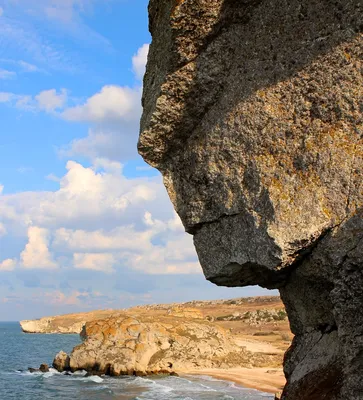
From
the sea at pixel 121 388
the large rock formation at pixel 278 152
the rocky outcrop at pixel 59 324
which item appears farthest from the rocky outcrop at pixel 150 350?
the rocky outcrop at pixel 59 324

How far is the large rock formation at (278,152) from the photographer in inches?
380

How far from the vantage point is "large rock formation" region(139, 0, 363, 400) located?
964 centimetres

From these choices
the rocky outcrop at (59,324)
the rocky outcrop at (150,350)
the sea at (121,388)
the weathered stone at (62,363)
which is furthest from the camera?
the rocky outcrop at (59,324)

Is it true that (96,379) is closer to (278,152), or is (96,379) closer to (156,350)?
(156,350)

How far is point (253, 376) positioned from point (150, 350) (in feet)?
32.8

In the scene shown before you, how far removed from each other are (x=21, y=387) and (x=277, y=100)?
42835mm

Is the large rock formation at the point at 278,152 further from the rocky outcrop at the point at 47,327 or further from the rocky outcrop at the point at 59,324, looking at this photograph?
the rocky outcrop at the point at 47,327

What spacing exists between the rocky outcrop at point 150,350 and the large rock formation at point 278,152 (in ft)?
120

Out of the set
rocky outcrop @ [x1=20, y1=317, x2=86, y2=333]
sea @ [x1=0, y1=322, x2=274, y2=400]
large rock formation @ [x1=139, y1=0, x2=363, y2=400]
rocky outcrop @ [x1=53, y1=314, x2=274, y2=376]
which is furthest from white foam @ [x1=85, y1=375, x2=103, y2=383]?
rocky outcrop @ [x1=20, y1=317, x2=86, y2=333]

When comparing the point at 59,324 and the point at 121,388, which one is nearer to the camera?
the point at 121,388

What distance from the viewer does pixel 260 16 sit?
11.2 meters

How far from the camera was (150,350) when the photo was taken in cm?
4684

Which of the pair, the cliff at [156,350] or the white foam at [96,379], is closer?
the white foam at [96,379]

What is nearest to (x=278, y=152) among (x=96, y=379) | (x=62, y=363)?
(x=96, y=379)
